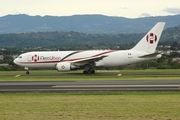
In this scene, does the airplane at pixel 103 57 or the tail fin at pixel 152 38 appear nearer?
the airplane at pixel 103 57

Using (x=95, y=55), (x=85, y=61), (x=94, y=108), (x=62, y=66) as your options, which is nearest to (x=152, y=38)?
(x=95, y=55)

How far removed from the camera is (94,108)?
1758cm

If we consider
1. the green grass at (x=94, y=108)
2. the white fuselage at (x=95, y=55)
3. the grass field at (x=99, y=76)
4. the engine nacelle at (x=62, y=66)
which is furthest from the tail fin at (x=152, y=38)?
the green grass at (x=94, y=108)

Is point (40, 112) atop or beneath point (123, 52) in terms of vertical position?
beneath

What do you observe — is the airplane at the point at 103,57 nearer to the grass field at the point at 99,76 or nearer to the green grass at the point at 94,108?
the grass field at the point at 99,76

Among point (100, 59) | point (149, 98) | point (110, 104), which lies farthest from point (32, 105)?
point (100, 59)

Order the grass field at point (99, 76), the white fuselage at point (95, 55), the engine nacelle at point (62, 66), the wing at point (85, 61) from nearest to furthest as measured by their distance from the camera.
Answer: the grass field at point (99, 76) < the engine nacelle at point (62, 66) < the wing at point (85, 61) < the white fuselage at point (95, 55)

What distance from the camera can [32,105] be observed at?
62.1 ft

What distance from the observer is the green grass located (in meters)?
15.5

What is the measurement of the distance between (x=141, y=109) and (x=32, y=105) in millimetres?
5586

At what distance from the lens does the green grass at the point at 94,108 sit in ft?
50.8

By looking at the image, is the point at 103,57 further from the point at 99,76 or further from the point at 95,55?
the point at 99,76

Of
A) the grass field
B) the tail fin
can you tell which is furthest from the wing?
the tail fin

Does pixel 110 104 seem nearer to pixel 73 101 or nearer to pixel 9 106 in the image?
pixel 73 101
